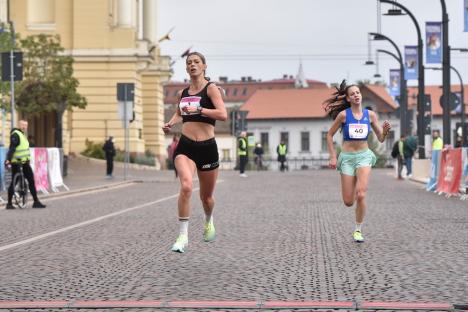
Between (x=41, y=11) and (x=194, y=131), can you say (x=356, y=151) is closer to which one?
(x=194, y=131)

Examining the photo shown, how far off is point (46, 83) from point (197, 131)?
34997mm

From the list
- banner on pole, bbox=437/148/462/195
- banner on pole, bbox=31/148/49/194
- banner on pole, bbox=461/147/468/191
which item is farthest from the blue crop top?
banner on pole, bbox=31/148/49/194

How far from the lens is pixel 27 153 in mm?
21266

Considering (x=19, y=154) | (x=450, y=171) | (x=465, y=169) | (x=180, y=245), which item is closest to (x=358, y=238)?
(x=180, y=245)

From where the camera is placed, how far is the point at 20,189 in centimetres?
2148

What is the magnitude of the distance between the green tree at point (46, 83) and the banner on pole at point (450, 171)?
18.9m

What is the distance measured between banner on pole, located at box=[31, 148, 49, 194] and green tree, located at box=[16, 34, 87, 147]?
46.6ft

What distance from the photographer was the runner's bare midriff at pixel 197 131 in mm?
10477

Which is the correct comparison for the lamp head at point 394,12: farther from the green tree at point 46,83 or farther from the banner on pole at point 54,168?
the banner on pole at point 54,168

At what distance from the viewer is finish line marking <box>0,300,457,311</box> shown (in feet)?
24.3

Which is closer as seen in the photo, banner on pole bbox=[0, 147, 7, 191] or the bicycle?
the bicycle

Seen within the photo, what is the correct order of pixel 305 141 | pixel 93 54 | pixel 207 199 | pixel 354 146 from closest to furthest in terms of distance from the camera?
pixel 207 199, pixel 354 146, pixel 93 54, pixel 305 141

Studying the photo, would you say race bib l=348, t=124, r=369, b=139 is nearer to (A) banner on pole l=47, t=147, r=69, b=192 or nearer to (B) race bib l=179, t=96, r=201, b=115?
(B) race bib l=179, t=96, r=201, b=115

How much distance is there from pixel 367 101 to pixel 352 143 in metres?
112
